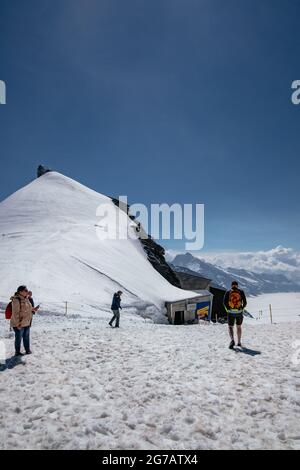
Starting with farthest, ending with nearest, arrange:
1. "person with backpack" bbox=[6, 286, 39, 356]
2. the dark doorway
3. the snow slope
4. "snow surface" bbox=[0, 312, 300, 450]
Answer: the dark doorway → the snow slope → "person with backpack" bbox=[6, 286, 39, 356] → "snow surface" bbox=[0, 312, 300, 450]

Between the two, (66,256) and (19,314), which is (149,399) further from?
(66,256)

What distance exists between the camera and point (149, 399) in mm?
6809

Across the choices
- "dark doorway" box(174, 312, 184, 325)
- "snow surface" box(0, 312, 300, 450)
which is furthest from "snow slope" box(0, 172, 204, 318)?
"snow surface" box(0, 312, 300, 450)

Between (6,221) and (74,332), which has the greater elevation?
(6,221)

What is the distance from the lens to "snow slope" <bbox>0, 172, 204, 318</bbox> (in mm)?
25766

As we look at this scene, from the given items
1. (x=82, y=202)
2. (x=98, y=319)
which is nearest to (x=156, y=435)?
(x=98, y=319)

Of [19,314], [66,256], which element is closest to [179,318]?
[66,256]

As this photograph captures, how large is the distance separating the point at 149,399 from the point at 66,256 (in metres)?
27.8

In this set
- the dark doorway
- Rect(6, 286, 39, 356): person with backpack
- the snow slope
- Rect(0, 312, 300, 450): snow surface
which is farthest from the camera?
the dark doorway

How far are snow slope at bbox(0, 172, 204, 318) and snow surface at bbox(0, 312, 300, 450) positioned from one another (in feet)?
44.6

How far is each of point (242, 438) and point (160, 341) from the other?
9.04m

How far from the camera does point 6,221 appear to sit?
4625 cm

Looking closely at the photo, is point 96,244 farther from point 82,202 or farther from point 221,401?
point 221,401

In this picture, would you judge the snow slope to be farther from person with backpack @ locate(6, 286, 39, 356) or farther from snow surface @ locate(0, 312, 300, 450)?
snow surface @ locate(0, 312, 300, 450)
